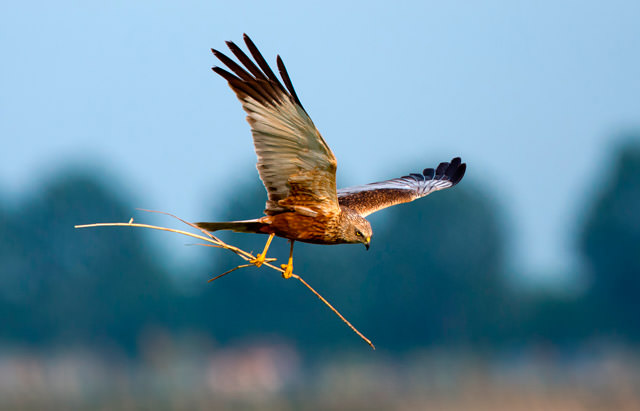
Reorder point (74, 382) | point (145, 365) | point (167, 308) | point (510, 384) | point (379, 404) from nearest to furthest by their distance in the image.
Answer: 1. point (379, 404)
2. point (510, 384)
3. point (74, 382)
4. point (145, 365)
5. point (167, 308)

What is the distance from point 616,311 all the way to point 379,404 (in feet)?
130

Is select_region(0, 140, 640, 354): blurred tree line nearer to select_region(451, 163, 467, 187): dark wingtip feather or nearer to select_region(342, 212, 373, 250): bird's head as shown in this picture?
select_region(451, 163, 467, 187): dark wingtip feather

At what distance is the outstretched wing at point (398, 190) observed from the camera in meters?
9.77

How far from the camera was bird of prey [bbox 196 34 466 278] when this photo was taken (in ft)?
23.2

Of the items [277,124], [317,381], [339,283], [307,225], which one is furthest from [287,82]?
[339,283]

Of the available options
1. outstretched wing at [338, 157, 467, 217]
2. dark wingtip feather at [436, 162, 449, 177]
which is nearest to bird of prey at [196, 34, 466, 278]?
outstretched wing at [338, 157, 467, 217]

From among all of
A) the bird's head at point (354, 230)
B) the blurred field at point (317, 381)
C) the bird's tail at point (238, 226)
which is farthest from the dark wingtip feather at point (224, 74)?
the blurred field at point (317, 381)

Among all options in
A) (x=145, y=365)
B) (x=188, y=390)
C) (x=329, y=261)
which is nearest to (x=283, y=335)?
(x=329, y=261)

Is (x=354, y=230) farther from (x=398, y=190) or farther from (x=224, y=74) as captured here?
(x=398, y=190)

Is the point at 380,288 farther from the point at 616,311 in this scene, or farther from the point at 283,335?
the point at 616,311

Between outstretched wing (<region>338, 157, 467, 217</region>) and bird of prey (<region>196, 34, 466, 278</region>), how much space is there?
5.60 feet

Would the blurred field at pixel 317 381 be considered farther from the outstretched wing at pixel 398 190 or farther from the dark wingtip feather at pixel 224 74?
the dark wingtip feather at pixel 224 74

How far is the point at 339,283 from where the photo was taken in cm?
7331

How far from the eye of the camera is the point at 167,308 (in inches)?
3174
